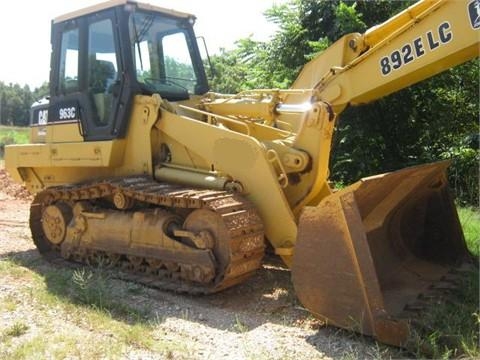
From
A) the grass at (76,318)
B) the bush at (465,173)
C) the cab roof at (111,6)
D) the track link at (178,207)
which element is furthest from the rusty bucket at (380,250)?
the bush at (465,173)

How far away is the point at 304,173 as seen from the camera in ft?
16.5

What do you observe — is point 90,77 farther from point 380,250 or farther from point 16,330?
point 380,250

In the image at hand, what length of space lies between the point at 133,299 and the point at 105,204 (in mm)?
1495

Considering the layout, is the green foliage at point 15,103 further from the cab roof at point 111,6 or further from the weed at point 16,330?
the weed at point 16,330

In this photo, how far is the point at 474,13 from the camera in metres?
4.24

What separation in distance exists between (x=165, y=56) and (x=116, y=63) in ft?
2.13

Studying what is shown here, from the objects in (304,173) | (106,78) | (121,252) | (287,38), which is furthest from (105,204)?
(287,38)

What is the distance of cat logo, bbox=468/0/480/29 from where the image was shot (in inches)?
166

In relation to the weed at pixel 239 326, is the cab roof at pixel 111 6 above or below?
above

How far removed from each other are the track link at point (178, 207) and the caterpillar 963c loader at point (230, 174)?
14 mm

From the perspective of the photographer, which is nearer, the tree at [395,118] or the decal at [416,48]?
the decal at [416,48]

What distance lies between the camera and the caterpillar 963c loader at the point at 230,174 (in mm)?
3932

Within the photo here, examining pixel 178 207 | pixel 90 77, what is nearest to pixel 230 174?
pixel 178 207

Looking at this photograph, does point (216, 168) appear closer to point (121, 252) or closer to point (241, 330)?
point (121, 252)
